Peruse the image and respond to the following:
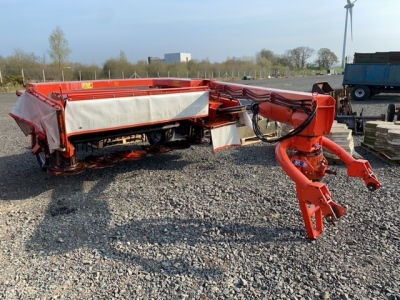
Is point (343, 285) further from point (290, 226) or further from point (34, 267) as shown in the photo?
point (34, 267)

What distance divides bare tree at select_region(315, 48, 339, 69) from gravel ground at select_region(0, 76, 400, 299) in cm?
7240

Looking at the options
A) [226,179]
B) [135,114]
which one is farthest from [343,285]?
[135,114]

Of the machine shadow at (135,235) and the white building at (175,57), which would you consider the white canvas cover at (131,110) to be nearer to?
the machine shadow at (135,235)

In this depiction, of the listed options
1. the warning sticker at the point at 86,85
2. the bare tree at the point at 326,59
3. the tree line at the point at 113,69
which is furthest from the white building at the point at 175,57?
the warning sticker at the point at 86,85

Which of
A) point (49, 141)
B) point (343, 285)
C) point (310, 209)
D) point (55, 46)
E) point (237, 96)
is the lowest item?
point (343, 285)

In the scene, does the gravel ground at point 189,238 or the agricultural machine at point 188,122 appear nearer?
the gravel ground at point 189,238

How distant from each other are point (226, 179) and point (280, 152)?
2020 mm

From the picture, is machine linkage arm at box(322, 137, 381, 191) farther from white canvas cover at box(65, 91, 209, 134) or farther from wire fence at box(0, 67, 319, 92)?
wire fence at box(0, 67, 319, 92)

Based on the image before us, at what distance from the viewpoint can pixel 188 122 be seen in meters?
6.09

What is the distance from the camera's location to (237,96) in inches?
202

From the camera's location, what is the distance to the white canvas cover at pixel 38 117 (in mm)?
4285

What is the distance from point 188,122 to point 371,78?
12.7 meters

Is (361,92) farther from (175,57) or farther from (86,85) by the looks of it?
(175,57)

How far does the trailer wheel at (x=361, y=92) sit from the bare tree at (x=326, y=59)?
198 ft
